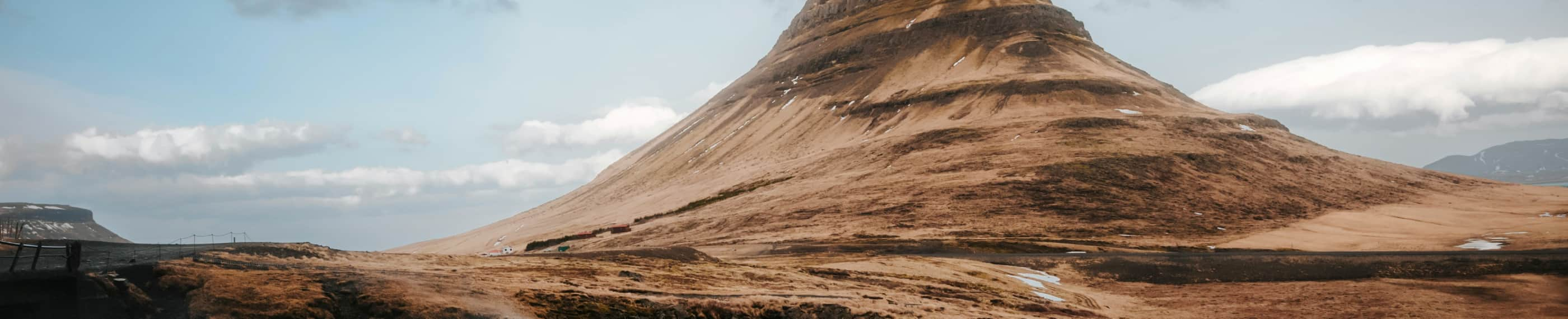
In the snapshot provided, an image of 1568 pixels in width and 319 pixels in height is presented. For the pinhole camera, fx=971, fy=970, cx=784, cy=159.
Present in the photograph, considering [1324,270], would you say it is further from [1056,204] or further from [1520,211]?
[1520,211]

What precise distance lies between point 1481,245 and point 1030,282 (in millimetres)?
31000

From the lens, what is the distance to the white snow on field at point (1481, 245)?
5244cm

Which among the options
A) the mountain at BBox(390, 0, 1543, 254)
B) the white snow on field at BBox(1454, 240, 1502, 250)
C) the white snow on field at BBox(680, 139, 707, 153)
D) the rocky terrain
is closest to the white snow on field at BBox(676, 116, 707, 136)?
the mountain at BBox(390, 0, 1543, 254)

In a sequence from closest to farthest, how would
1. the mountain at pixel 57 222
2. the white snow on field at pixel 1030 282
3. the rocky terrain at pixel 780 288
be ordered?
the rocky terrain at pixel 780 288
the white snow on field at pixel 1030 282
the mountain at pixel 57 222

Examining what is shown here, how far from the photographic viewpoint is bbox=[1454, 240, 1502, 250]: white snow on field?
52.4 metres

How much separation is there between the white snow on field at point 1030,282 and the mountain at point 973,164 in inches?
826

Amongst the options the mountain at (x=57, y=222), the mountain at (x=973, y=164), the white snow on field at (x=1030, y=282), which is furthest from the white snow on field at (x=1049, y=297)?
the mountain at (x=57, y=222)

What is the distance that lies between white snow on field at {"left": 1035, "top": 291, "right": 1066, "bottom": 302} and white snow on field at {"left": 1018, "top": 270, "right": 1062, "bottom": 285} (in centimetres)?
478

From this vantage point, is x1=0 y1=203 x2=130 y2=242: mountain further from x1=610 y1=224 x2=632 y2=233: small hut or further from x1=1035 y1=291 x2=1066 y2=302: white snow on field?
x1=1035 y1=291 x2=1066 y2=302: white snow on field

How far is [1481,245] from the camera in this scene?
54.1 meters

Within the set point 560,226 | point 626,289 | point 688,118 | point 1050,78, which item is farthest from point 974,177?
point 688,118

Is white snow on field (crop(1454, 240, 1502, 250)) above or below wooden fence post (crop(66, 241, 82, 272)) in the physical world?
below

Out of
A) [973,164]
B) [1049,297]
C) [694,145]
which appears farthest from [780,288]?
[694,145]

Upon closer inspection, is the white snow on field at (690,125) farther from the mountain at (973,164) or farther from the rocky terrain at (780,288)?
the rocky terrain at (780,288)
